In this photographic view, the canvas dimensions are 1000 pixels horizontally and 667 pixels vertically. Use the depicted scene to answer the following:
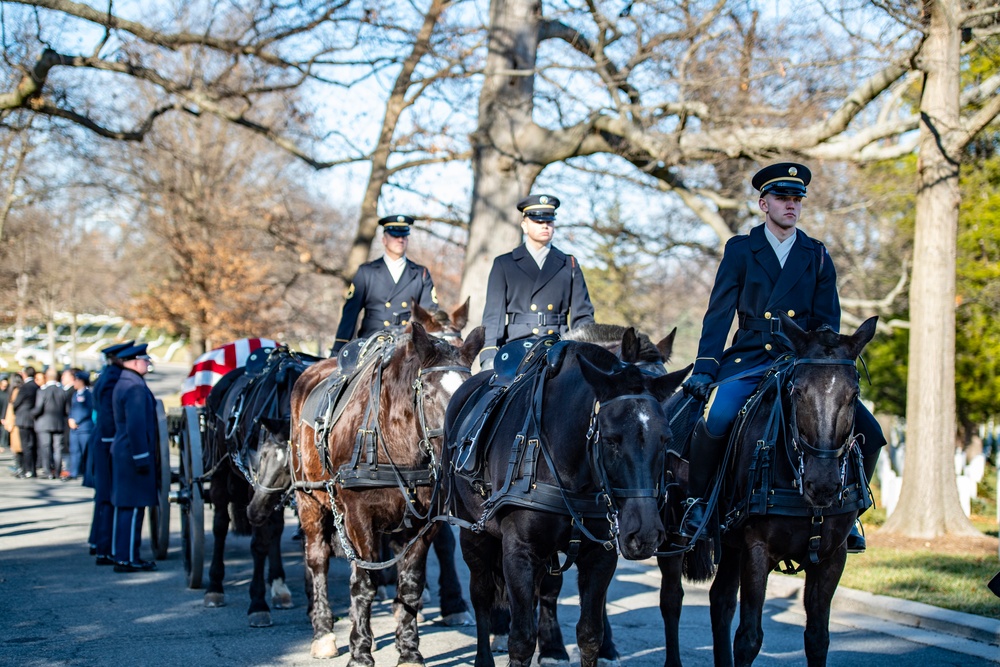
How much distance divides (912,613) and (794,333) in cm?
408

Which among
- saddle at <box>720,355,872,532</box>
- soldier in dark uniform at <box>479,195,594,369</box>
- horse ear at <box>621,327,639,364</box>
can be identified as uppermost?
soldier in dark uniform at <box>479,195,594,369</box>

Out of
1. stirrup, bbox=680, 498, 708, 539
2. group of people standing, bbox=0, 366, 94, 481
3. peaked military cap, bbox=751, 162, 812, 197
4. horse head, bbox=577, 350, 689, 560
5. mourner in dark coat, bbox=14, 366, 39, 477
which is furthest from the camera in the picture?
mourner in dark coat, bbox=14, 366, 39, 477

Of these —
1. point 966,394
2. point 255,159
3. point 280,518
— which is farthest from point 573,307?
point 255,159

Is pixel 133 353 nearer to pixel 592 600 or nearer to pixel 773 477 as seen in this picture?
pixel 592 600

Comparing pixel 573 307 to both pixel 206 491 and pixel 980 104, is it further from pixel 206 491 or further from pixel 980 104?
pixel 980 104

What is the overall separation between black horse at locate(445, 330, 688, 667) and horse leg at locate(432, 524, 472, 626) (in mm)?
2719

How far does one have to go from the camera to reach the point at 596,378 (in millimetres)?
4949

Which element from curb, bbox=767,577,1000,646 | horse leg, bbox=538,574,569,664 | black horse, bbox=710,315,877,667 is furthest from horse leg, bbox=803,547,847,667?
curb, bbox=767,577,1000,646

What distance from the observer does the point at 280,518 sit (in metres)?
9.30

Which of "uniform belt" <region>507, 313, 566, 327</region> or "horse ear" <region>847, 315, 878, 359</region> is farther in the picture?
"uniform belt" <region>507, 313, 566, 327</region>

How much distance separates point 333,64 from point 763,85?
6795mm

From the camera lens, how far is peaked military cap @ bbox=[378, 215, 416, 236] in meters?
9.42

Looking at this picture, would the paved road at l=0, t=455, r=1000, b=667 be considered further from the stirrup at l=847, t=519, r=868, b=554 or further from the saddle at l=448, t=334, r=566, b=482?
the saddle at l=448, t=334, r=566, b=482

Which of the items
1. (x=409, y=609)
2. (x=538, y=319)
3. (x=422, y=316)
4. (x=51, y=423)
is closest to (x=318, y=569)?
(x=409, y=609)
